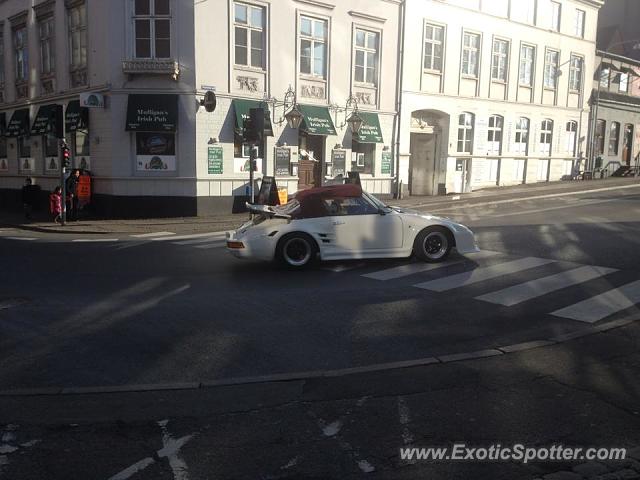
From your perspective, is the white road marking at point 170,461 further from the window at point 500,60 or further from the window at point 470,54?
the window at point 500,60

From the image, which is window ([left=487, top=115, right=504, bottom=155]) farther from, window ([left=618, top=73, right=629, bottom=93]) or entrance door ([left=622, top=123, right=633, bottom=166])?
entrance door ([left=622, top=123, right=633, bottom=166])

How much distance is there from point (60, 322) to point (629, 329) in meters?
6.76

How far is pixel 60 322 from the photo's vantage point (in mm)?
7223

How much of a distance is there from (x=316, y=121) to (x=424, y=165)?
7720mm

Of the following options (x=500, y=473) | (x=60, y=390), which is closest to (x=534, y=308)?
(x=500, y=473)

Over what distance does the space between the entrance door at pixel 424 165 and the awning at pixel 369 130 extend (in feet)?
12.0

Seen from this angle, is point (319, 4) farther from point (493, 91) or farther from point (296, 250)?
point (296, 250)

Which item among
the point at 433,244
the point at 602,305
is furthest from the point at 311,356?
the point at 433,244

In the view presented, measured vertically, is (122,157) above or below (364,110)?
below

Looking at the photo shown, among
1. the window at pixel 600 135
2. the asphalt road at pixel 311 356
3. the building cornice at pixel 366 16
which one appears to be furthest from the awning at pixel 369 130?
the window at pixel 600 135

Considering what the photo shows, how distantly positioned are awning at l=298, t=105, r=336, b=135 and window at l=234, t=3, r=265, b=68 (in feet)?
7.89

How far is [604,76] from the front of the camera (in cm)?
3681

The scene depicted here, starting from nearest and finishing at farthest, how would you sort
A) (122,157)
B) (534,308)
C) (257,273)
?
(534,308) < (257,273) < (122,157)

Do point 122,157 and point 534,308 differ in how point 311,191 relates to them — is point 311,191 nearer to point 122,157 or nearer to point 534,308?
point 534,308
